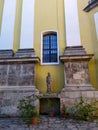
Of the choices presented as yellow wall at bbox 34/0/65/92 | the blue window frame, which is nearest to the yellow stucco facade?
yellow wall at bbox 34/0/65/92

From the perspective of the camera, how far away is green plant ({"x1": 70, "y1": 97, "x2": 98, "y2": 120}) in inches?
A: 276

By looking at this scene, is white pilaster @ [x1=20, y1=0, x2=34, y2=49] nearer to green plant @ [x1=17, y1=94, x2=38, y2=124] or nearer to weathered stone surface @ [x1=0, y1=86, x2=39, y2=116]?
weathered stone surface @ [x1=0, y1=86, x2=39, y2=116]

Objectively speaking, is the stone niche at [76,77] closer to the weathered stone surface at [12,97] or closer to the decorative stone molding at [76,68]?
the decorative stone molding at [76,68]

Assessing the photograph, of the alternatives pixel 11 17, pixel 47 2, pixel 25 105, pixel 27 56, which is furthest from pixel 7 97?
pixel 47 2

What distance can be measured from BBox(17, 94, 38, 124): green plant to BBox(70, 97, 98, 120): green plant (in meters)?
1.69

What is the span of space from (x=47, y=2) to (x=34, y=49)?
326cm

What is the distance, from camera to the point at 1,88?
8898 mm

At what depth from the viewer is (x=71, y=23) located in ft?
33.0

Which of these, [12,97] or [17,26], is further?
[17,26]

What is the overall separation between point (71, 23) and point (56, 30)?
0.94m

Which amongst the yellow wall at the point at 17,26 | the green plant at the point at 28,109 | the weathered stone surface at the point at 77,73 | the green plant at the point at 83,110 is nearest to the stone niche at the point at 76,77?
the weathered stone surface at the point at 77,73

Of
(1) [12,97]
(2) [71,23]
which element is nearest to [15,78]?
(1) [12,97]

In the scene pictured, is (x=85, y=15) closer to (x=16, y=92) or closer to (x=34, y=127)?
(x=16, y=92)

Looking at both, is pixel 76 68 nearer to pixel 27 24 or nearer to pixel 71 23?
pixel 71 23
